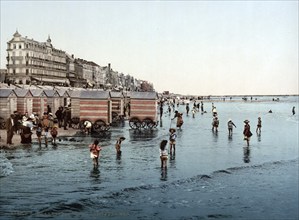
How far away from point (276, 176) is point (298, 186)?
1.84m

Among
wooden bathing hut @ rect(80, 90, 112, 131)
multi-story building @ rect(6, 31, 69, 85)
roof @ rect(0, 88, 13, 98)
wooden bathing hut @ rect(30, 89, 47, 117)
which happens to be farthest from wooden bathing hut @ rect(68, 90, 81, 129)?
multi-story building @ rect(6, 31, 69, 85)

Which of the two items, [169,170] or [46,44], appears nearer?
[169,170]

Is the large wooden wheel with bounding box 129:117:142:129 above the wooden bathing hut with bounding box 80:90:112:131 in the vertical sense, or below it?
below

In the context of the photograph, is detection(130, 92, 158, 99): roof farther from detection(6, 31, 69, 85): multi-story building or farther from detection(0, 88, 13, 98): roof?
detection(6, 31, 69, 85): multi-story building

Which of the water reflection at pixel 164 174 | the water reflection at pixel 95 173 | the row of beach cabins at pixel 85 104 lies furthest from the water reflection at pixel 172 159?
the row of beach cabins at pixel 85 104

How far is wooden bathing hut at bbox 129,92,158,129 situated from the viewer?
3725 centimetres

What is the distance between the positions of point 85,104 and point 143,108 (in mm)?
5890

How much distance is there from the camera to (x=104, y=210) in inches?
503

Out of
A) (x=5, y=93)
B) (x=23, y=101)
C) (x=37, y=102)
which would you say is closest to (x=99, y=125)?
(x=23, y=101)

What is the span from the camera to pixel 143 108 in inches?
1473

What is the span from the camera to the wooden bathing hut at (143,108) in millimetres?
37250

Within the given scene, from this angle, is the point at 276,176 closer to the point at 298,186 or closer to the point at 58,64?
the point at 298,186

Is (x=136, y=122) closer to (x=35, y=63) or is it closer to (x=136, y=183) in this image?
(x=136, y=183)

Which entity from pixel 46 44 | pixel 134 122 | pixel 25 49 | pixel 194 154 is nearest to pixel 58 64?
pixel 46 44
